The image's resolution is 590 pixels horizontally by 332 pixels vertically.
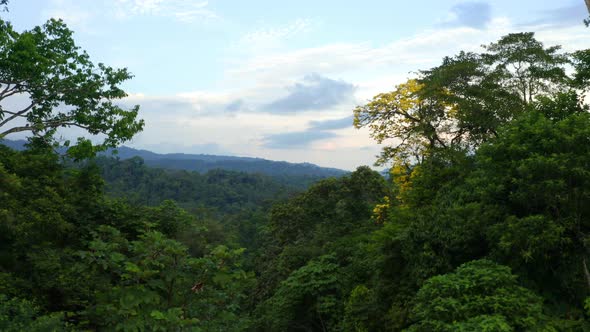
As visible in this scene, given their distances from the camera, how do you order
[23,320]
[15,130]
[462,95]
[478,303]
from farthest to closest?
[462,95]
[15,130]
[478,303]
[23,320]

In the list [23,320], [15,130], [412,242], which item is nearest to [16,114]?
[15,130]

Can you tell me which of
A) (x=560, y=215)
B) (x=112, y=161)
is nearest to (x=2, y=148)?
(x=560, y=215)

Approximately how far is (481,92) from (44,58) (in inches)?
523

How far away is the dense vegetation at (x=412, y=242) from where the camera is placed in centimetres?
535

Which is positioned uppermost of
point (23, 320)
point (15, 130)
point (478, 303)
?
point (15, 130)

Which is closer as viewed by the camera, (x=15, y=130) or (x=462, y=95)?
(x=15, y=130)

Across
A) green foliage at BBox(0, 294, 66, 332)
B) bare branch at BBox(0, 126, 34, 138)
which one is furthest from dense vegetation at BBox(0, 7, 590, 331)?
bare branch at BBox(0, 126, 34, 138)

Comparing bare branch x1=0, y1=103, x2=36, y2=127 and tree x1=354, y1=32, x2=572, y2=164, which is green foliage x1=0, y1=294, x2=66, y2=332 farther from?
tree x1=354, y1=32, x2=572, y2=164

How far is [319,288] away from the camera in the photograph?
628 inches

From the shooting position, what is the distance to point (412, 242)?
35.2 ft

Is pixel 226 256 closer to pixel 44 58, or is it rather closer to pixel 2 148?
pixel 44 58

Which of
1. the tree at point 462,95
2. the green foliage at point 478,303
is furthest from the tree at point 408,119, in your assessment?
the green foliage at point 478,303

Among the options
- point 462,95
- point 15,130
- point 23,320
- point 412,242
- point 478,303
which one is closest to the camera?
point 23,320

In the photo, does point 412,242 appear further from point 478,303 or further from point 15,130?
point 15,130
